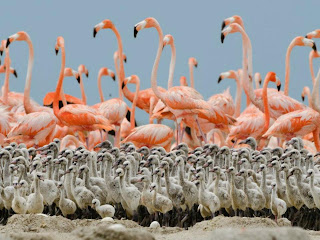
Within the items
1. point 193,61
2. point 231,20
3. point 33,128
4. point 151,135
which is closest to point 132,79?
point 231,20

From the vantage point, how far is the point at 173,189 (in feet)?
30.7

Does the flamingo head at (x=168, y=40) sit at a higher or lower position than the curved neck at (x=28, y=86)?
higher

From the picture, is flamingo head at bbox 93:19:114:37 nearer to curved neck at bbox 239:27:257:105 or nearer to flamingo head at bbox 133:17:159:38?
flamingo head at bbox 133:17:159:38

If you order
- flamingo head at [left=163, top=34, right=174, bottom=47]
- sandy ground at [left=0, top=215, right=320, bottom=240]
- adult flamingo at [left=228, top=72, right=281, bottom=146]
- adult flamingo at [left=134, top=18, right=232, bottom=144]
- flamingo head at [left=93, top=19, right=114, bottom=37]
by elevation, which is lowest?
sandy ground at [left=0, top=215, right=320, bottom=240]

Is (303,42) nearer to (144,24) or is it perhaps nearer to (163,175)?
(144,24)

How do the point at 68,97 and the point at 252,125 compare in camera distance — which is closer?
the point at 252,125

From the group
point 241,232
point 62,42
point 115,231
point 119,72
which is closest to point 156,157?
point 115,231

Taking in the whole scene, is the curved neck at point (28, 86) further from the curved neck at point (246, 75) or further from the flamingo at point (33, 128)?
the curved neck at point (246, 75)

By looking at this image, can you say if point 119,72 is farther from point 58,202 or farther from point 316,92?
point 58,202

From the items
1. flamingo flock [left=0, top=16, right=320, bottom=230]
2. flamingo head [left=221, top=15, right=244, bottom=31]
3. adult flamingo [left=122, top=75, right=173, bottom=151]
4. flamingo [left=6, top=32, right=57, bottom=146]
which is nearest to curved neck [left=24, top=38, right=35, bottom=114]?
flamingo flock [left=0, top=16, right=320, bottom=230]

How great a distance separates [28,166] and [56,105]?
4.14 metres

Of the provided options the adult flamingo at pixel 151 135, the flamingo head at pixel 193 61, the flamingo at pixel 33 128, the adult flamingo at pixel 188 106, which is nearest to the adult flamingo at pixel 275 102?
the adult flamingo at pixel 188 106

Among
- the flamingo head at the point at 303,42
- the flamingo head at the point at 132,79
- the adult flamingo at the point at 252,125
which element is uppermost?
the flamingo head at the point at 303,42

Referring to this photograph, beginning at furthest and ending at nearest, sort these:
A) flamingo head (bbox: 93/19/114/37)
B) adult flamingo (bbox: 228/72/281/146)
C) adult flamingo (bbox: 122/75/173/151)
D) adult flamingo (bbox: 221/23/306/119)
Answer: flamingo head (bbox: 93/19/114/37) → adult flamingo (bbox: 221/23/306/119) → adult flamingo (bbox: 228/72/281/146) → adult flamingo (bbox: 122/75/173/151)
